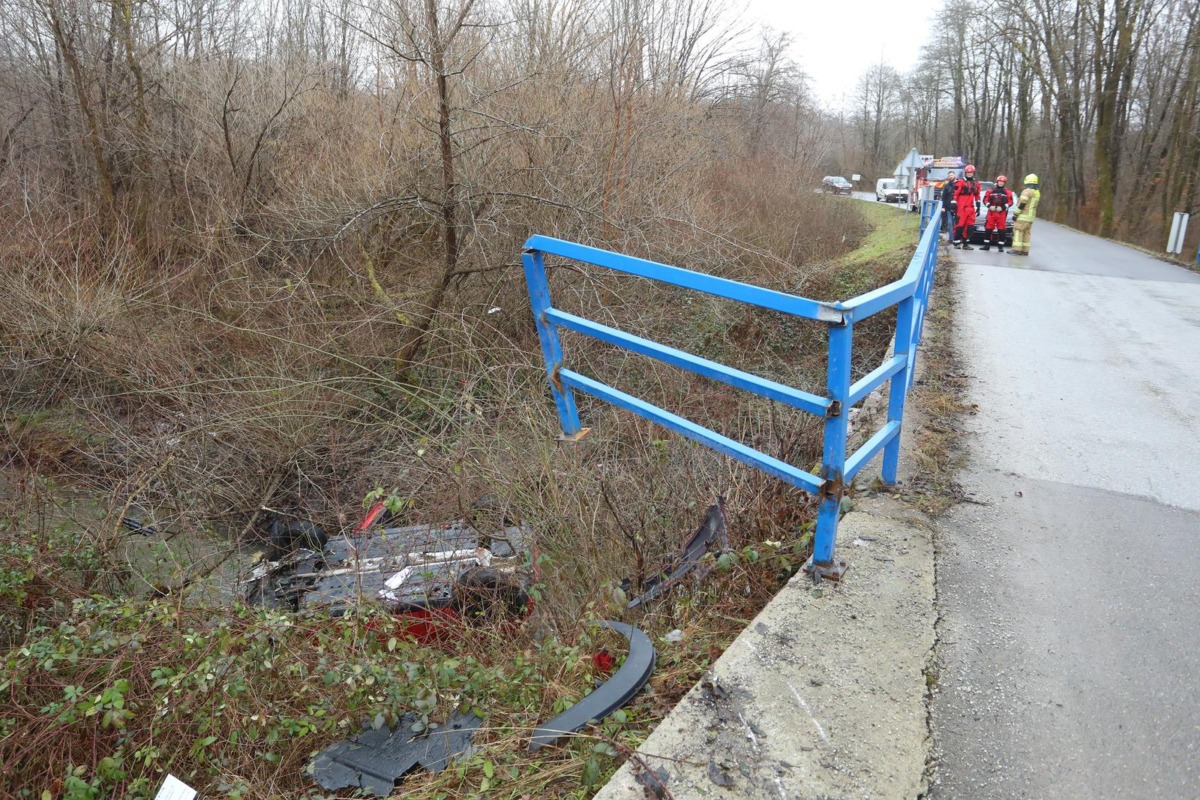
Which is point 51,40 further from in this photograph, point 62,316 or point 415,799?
point 415,799

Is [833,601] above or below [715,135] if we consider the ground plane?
below

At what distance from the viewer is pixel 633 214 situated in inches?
364

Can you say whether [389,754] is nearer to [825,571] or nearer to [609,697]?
[609,697]

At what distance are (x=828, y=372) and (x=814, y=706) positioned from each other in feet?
3.71

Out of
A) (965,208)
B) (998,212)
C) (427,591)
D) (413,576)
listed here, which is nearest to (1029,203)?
(998,212)

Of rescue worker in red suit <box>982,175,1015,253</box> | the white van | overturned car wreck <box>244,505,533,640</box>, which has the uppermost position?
the white van

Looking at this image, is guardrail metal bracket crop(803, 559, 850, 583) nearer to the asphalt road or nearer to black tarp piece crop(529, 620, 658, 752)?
the asphalt road

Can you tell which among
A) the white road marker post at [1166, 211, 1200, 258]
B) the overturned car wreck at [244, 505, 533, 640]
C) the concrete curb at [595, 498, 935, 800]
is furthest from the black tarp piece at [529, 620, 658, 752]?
the white road marker post at [1166, 211, 1200, 258]

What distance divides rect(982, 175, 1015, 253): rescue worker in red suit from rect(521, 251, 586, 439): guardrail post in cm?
1366

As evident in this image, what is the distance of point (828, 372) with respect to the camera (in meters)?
2.77

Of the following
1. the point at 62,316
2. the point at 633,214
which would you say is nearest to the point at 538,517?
the point at 633,214

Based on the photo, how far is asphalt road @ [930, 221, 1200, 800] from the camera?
89.5 inches

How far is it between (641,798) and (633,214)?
25.9 ft

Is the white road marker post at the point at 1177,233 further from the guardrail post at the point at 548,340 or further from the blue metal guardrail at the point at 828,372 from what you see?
the guardrail post at the point at 548,340
